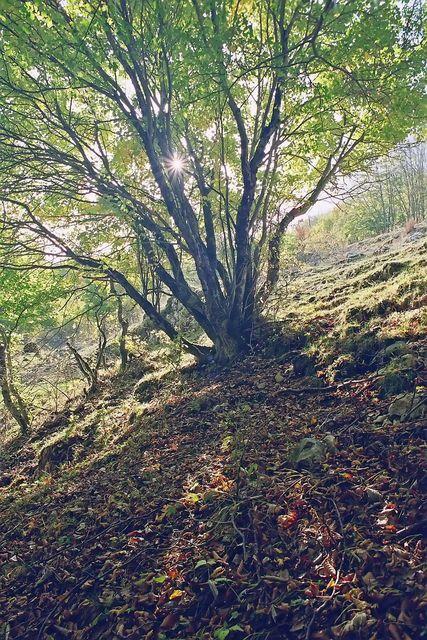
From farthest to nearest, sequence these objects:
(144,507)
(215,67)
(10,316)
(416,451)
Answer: (10,316), (215,67), (144,507), (416,451)

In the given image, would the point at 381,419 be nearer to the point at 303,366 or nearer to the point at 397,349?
the point at 397,349

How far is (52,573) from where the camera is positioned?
381 centimetres

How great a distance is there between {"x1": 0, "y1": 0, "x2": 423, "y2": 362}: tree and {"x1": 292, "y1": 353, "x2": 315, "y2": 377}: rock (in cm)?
217

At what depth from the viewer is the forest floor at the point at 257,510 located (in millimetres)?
2543

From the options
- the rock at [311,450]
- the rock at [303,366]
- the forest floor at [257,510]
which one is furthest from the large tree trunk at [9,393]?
the rock at [311,450]

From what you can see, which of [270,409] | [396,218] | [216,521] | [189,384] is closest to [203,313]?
[189,384]

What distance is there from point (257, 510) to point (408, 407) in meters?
1.87

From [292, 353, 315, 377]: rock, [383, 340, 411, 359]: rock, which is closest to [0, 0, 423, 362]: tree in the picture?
[292, 353, 315, 377]: rock

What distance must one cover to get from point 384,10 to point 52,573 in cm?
860

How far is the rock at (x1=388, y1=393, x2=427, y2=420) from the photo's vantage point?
12.3 feet

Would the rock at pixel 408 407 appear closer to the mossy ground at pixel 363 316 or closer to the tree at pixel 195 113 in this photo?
the mossy ground at pixel 363 316

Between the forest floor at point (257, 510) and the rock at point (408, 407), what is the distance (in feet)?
0.07

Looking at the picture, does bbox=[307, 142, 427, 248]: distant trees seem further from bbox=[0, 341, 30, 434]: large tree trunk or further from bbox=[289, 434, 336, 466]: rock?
bbox=[289, 434, 336, 466]: rock

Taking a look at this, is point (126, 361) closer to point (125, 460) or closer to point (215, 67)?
point (125, 460)
